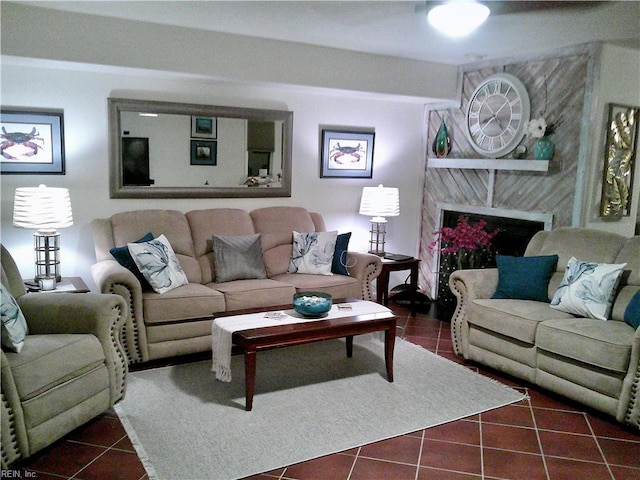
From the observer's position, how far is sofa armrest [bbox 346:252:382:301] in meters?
4.71

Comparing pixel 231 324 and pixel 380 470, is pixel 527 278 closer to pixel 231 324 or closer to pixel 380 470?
pixel 380 470

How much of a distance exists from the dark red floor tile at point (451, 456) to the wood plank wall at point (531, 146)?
241 cm

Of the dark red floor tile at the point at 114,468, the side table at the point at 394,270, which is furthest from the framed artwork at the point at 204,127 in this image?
the dark red floor tile at the point at 114,468

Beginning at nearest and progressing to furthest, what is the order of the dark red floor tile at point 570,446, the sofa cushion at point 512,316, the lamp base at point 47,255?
the dark red floor tile at point 570,446
the sofa cushion at point 512,316
the lamp base at point 47,255

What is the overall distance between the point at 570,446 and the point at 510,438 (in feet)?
1.00

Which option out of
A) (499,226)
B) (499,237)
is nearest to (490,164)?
(499,226)

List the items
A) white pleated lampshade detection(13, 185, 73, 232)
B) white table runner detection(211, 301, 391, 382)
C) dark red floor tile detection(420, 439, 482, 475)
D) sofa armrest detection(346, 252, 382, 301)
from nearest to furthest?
dark red floor tile detection(420, 439, 482, 475)
white table runner detection(211, 301, 391, 382)
white pleated lampshade detection(13, 185, 73, 232)
sofa armrest detection(346, 252, 382, 301)

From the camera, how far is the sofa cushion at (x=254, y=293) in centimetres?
405

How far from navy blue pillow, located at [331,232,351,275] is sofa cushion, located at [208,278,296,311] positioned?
613 millimetres

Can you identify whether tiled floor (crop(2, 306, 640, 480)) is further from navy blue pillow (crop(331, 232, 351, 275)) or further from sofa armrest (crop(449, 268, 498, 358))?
navy blue pillow (crop(331, 232, 351, 275))

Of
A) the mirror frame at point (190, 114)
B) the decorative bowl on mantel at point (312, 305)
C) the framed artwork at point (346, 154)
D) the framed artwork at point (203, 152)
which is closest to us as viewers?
the decorative bowl on mantel at point (312, 305)

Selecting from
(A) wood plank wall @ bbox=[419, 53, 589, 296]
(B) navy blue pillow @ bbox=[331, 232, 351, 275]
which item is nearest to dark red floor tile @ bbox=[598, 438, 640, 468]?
(A) wood plank wall @ bbox=[419, 53, 589, 296]

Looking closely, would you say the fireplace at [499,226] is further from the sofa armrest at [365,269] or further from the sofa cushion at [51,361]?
the sofa cushion at [51,361]

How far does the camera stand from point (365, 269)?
471cm
